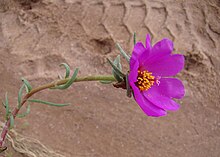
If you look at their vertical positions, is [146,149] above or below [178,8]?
below

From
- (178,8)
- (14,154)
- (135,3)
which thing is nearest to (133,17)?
(135,3)

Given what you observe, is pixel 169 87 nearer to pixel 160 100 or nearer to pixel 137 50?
pixel 160 100

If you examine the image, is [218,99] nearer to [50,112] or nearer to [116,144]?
[116,144]

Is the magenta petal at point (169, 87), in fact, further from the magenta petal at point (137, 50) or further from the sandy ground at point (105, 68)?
the sandy ground at point (105, 68)

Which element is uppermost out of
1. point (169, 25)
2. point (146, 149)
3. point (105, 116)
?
point (169, 25)

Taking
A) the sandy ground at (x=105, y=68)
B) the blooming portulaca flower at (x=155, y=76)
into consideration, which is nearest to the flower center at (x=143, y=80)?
the blooming portulaca flower at (x=155, y=76)

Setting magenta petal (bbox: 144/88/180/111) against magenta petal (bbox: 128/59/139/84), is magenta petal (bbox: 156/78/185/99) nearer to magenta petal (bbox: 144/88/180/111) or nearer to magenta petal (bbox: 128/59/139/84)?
magenta petal (bbox: 144/88/180/111)

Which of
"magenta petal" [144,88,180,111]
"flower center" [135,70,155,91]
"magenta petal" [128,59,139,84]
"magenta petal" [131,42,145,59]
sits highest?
"magenta petal" [131,42,145,59]

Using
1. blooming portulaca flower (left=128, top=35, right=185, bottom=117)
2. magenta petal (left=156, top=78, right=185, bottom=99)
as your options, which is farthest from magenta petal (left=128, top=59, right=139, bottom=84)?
magenta petal (left=156, top=78, right=185, bottom=99)
